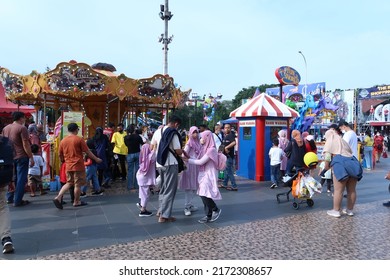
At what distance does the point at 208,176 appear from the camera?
590 cm

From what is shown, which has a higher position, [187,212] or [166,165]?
[166,165]

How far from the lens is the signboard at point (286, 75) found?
13203 mm

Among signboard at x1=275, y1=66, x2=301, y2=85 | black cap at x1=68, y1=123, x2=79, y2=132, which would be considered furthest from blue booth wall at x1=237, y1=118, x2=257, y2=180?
black cap at x1=68, y1=123, x2=79, y2=132

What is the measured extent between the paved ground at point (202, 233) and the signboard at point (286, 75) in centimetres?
660

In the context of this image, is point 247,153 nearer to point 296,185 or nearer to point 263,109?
point 263,109

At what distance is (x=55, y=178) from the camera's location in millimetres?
8867

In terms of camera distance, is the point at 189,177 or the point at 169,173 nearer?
the point at 169,173

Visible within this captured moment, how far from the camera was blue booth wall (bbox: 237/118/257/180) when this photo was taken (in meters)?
11.0

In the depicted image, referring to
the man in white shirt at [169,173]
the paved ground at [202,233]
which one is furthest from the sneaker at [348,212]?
the man in white shirt at [169,173]

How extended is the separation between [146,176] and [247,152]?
5.37 meters

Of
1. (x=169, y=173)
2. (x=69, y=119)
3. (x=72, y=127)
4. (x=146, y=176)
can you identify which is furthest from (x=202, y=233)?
(x=69, y=119)

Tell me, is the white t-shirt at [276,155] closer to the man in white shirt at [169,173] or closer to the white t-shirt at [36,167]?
the man in white shirt at [169,173]

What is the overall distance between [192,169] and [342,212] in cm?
287
